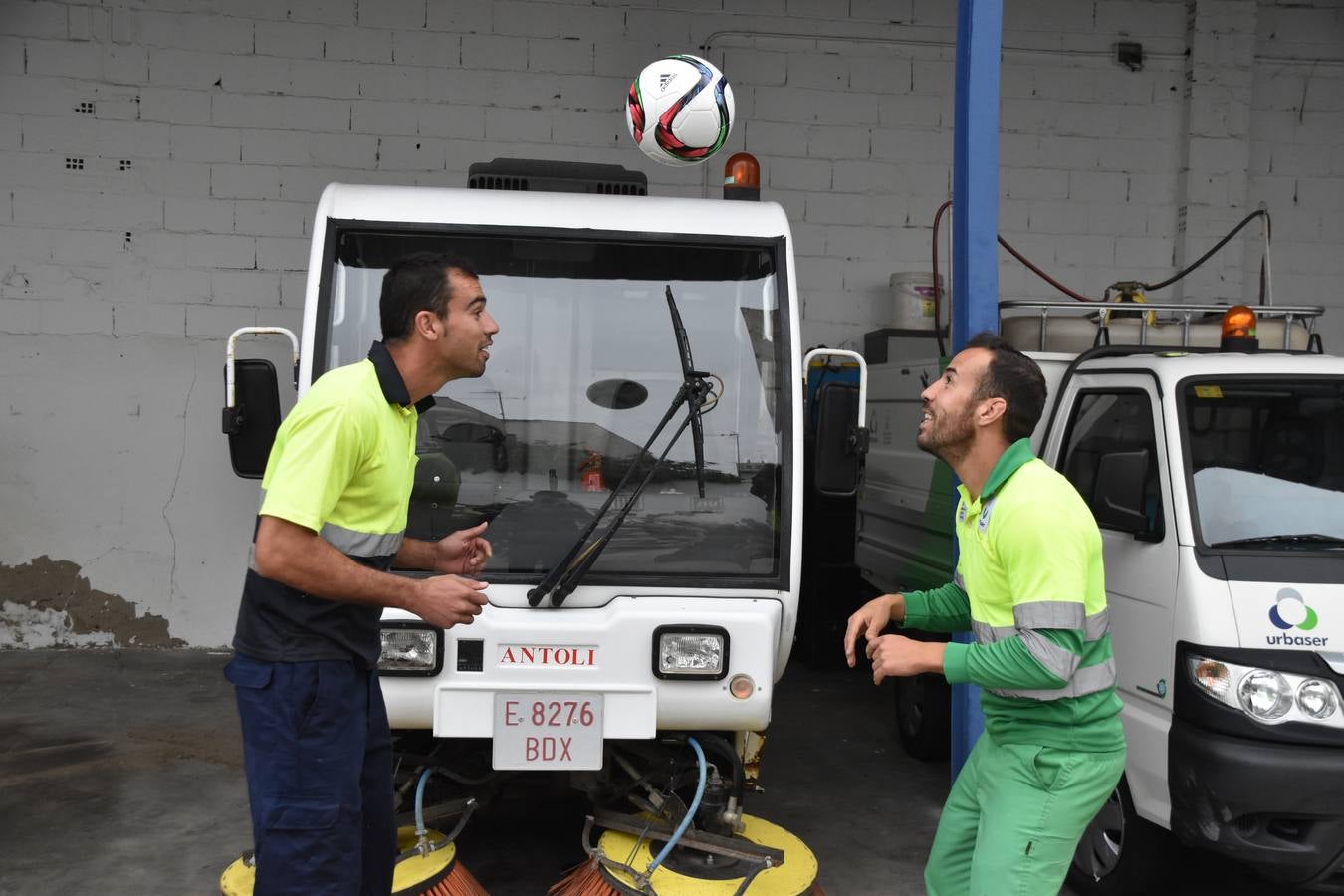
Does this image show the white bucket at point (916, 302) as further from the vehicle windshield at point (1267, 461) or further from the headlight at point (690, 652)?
the headlight at point (690, 652)

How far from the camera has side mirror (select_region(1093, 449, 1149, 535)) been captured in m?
3.87

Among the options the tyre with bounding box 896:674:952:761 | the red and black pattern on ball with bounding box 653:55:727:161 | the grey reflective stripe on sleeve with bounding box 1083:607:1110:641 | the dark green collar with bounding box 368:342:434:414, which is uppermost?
the red and black pattern on ball with bounding box 653:55:727:161

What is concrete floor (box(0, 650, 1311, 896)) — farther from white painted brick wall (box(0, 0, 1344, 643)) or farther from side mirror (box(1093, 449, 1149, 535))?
side mirror (box(1093, 449, 1149, 535))

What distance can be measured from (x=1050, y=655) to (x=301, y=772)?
1.62 meters

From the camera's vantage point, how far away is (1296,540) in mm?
3809

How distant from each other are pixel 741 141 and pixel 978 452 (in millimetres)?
5662

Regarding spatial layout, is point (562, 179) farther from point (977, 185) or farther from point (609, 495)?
point (977, 185)

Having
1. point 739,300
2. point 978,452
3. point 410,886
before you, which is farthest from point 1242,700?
point 410,886

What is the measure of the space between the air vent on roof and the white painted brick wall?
11.3 feet

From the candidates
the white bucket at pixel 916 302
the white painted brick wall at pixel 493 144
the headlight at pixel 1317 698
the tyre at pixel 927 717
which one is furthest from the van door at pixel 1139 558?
the white painted brick wall at pixel 493 144

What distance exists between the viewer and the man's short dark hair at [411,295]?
9.50 feet

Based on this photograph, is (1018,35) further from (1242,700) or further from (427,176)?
(1242,700)

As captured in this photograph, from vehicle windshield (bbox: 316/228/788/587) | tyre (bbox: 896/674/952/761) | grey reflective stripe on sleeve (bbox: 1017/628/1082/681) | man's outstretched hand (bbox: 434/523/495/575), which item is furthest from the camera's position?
tyre (bbox: 896/674/952/761)

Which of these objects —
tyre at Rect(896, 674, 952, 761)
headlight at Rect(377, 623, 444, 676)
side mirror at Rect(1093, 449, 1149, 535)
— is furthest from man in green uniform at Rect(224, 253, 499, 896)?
tyre at Rect(896, 674, 952, 761)
